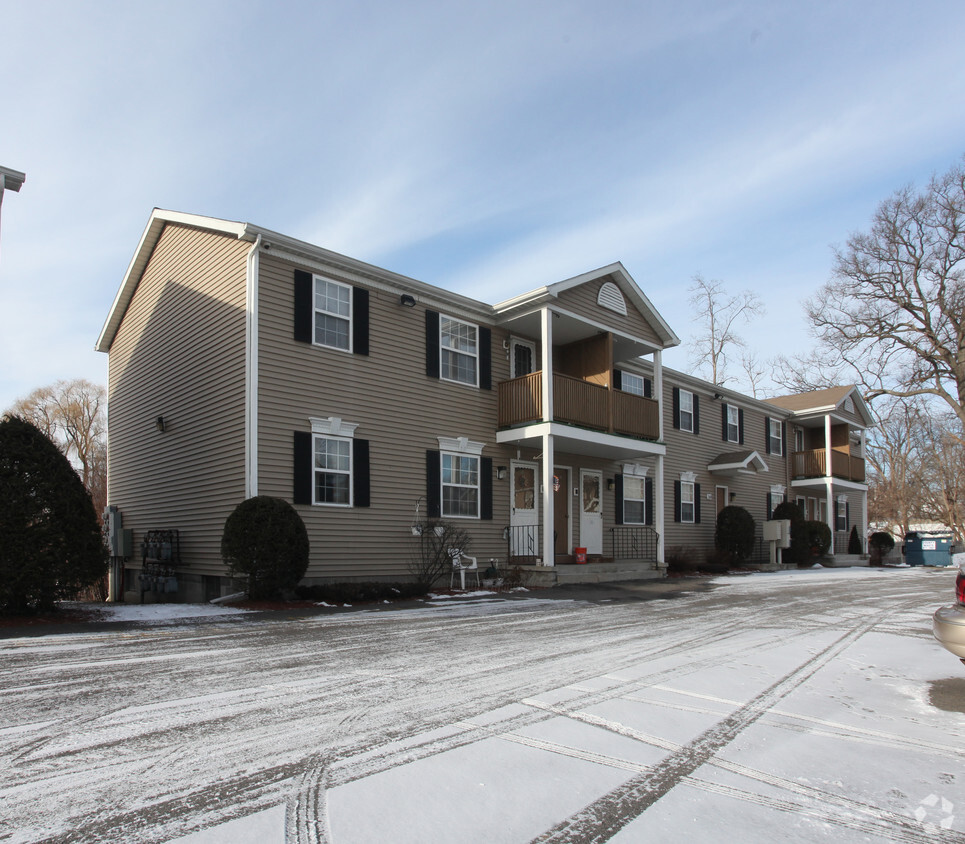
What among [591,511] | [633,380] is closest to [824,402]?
[633,380]

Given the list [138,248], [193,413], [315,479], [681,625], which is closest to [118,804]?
[681,625]

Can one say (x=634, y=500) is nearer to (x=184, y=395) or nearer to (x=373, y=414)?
(x=373, y=414)

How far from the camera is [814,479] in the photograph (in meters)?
27.4

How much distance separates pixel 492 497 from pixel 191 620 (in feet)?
25.0

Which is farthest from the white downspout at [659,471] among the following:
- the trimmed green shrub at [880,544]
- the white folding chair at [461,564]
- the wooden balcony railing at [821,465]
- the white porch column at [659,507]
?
the trimmed green shrub at [880,544]

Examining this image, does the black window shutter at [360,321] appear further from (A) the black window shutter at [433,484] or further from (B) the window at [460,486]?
(B) the window at [460,486]

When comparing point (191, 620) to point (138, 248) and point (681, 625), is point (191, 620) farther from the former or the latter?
point (138, 248)

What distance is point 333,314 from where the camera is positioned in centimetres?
1347

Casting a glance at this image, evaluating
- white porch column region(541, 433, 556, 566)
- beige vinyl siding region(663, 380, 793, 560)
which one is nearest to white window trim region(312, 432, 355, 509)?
white porch column region(541, 433, 556, 566)

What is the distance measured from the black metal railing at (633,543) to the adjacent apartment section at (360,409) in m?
0.05

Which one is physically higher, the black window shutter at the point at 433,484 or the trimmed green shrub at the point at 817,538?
the black window shutter at the point at 433,484

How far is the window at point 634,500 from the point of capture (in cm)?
1947

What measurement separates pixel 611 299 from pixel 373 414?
22.3 feet

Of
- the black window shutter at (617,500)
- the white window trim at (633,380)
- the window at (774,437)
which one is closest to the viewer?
the black window shutter at (617,500)
